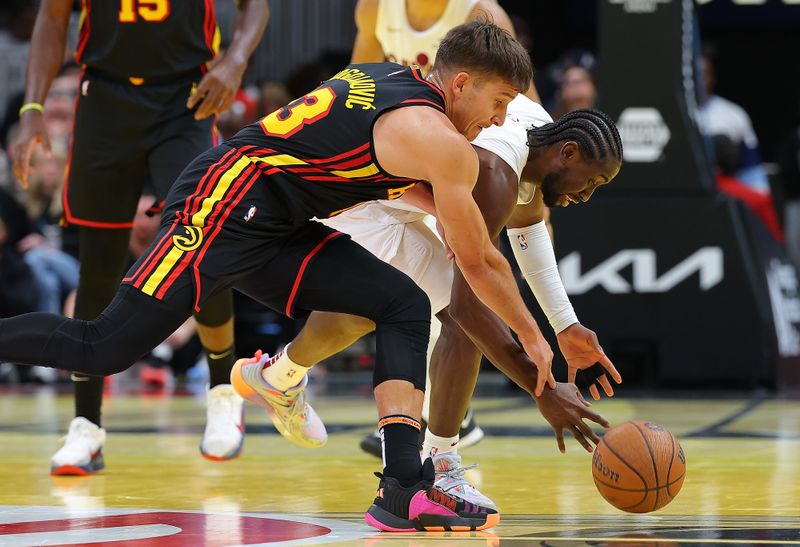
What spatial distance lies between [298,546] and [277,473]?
168 centimetres

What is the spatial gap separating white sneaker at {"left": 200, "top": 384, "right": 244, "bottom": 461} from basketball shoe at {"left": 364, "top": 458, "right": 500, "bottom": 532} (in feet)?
5.19

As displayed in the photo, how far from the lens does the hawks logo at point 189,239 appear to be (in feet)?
12.9

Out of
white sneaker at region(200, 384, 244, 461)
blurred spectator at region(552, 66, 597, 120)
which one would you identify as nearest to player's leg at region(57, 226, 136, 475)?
white sneaker at region(200, 384, 244, 461)

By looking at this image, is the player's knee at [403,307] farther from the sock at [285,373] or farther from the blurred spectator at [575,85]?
the blurred spectator at [575,85]

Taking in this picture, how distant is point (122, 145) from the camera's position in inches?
206

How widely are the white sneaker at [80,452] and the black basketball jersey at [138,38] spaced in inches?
52.2

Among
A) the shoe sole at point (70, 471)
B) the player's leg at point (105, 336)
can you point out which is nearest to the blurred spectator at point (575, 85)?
the shoe sole at point (70, 471)

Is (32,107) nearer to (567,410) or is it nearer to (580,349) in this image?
(580,349)

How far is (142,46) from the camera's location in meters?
5.26

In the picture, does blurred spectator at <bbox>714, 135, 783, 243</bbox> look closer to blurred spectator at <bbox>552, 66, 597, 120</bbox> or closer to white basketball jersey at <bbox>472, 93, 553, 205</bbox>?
blurred spectator at <bbox>552, 66, 597, 120</bbox>

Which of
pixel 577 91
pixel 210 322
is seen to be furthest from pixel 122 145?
pixel 577 91

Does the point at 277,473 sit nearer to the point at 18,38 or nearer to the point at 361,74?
the point at 361,74

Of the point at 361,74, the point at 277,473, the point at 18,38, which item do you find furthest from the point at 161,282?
the point at 18,38

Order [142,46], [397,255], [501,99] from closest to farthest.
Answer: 1. [501,99]
2. [397,255]
3. [142,46]
